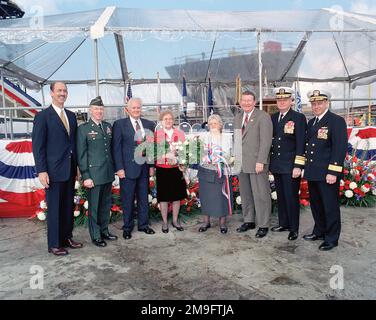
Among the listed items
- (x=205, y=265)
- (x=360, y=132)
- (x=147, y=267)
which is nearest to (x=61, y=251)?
(x=147, y=267)

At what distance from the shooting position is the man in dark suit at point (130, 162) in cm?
373

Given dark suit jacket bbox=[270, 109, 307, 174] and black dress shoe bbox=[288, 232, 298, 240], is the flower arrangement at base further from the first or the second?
dark suit jacket bbox=[270, 109, 307, 174]

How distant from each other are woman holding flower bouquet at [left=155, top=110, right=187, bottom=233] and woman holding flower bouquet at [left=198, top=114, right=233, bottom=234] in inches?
12.5

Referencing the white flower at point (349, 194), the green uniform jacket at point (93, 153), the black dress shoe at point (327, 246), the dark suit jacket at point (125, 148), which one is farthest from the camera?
the white flower at point (349, 194)

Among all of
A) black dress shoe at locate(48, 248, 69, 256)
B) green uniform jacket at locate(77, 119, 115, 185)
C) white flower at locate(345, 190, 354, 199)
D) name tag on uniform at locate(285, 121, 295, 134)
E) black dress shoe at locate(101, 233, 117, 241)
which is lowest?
black dress shoe at locate(48, 248, 69, 256)

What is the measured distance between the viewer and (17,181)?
16.5ft

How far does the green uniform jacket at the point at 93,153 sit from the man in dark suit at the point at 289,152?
1928 millimetres

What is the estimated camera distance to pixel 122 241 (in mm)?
3748

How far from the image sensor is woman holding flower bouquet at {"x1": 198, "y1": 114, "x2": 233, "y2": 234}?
3.91 meters

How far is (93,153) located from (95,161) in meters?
0.09

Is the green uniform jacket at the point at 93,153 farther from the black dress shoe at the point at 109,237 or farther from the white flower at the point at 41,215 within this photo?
the white flower at the point at 41,215

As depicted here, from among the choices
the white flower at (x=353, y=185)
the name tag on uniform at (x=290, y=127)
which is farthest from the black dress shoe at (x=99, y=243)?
the white flower at (x=353, y=185)

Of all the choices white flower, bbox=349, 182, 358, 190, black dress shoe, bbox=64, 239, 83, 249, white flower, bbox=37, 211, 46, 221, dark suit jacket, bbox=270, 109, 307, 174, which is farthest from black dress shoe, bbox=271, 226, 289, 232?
white flower, bbox=37, 211, 46, 221
